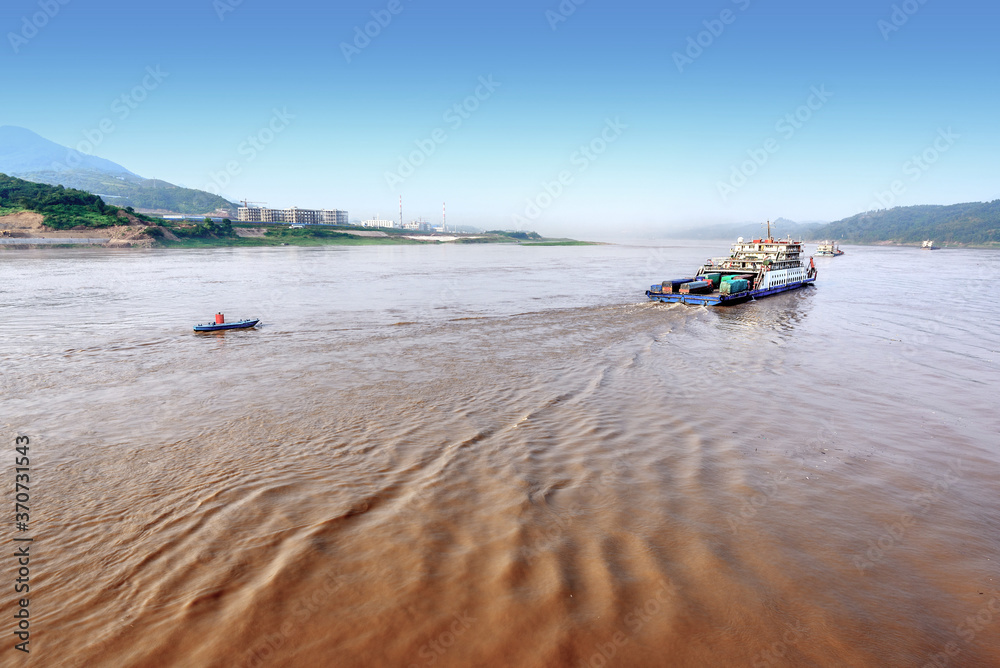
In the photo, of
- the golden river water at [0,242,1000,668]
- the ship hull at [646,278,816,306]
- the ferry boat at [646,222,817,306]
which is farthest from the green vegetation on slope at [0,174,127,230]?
the ferry boat at [646,222,817,306]

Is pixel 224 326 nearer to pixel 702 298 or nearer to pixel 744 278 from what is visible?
pixel 702 298

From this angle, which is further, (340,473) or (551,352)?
(551,352)

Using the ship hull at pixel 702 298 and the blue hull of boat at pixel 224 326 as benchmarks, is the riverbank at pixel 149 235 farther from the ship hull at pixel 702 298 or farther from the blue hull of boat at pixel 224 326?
the ship hull at pixel 702 298

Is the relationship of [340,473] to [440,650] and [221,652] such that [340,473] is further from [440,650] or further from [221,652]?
[440,650]

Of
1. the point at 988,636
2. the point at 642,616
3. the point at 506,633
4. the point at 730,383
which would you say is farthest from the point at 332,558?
the point at 730,383

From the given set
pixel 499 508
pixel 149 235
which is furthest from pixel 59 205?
pixel 499 508

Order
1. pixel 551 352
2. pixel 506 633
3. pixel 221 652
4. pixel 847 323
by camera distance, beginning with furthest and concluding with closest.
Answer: pixel 847 323
pixel 551 352
pixel 506 633
pixel 221 652
